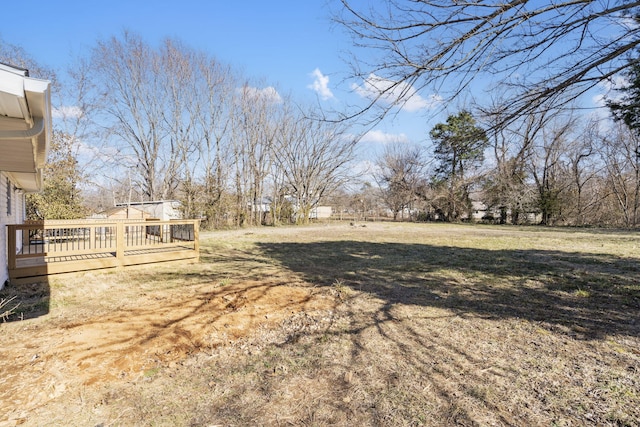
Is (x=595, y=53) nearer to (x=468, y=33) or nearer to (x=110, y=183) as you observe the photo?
(x=468, y=33)

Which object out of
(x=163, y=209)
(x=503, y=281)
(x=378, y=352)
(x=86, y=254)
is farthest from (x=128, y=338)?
(x=163, y=209)

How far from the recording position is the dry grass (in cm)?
208

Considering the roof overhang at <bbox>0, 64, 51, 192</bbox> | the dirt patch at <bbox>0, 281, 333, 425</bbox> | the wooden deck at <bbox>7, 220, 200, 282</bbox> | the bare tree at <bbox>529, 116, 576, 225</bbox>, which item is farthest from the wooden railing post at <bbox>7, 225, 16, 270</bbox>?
the bare tree at <bbox>529, 116, 576, 225</bbox>

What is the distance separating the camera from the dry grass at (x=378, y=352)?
2082 millimetres

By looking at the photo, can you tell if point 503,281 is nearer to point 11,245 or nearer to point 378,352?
point 378,352

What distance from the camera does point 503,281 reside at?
5664 mm

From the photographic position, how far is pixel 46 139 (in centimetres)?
320

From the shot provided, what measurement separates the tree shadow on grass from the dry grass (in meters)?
0.04

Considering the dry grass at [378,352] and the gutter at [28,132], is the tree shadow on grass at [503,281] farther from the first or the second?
the gutter at [28,132]

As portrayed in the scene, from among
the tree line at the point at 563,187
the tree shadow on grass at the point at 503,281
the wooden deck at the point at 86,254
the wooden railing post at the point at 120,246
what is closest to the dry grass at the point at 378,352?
the tree shadow on grass at the point at 503,281

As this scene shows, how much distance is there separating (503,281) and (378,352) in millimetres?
3949

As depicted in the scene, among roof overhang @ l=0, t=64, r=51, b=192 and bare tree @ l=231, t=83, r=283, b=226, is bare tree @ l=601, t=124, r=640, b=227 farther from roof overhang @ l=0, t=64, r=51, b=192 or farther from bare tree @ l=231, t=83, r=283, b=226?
roof overhang @ l=0, t=64, r=51, b=192

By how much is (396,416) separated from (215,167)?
21.2 metres

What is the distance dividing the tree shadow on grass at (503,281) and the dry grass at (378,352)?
4 cm
